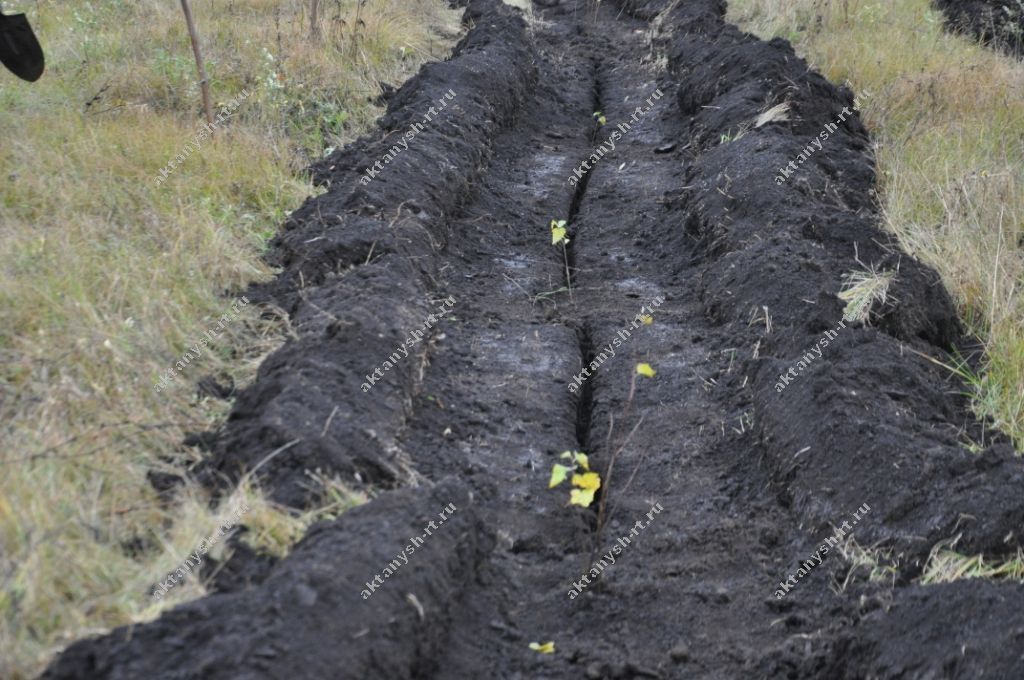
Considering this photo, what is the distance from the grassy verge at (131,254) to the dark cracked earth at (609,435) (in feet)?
0.73

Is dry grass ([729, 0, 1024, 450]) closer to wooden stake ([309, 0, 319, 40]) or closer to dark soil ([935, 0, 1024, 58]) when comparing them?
dark soil ([935, 0, 1024, 58])

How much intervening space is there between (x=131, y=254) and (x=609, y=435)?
2.46m

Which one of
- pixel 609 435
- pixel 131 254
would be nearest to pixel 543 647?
pixel 609 435

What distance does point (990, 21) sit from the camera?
1004cm

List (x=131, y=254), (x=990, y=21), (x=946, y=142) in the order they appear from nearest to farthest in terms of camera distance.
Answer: (x=131, y=254) → (x=946, y=142) → (x=990, y=21)

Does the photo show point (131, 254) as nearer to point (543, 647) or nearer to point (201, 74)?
point (201, 74)

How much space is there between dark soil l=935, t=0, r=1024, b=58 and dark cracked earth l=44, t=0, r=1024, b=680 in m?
3.54

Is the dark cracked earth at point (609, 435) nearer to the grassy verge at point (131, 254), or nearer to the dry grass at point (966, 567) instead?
the dry grass at point (966, 567)

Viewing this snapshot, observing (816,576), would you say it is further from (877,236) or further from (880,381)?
(877,236)

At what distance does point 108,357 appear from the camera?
13.5 ft

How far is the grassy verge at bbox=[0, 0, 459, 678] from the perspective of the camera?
299cm

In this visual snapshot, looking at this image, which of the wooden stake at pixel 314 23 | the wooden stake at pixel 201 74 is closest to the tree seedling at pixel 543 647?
the wooden stake at pixel 201 74

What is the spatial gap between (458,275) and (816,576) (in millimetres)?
2952

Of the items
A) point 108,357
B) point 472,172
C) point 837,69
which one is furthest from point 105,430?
point 837,69
